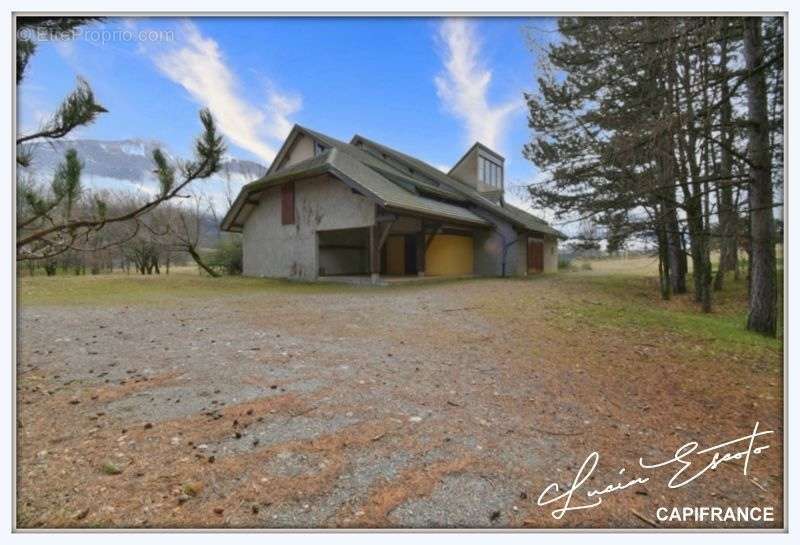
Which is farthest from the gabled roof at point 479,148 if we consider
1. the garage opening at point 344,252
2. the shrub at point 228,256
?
the shrub at point 228,256

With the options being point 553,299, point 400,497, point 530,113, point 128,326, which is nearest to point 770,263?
point 553,299

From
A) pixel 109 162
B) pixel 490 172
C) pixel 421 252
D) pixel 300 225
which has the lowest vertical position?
pixel 421 252

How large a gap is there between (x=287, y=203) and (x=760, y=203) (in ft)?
44.5

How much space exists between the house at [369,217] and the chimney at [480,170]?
6cm

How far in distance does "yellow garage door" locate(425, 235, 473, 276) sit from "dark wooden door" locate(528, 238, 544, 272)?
17.4 feet

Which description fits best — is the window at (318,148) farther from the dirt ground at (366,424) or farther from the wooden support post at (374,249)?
the dirt ground at (366,424)

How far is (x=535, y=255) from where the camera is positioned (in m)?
22.2

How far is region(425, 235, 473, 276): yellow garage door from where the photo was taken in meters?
17.4

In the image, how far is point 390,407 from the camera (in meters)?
2.80

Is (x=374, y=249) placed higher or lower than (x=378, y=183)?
lower

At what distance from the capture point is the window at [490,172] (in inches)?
794

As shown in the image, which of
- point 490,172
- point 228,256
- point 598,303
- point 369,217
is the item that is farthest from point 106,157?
point 490,172

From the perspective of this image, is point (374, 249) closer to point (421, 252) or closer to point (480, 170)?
point (421, 252)

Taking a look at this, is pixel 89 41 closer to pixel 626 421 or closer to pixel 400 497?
pixel 400 497
